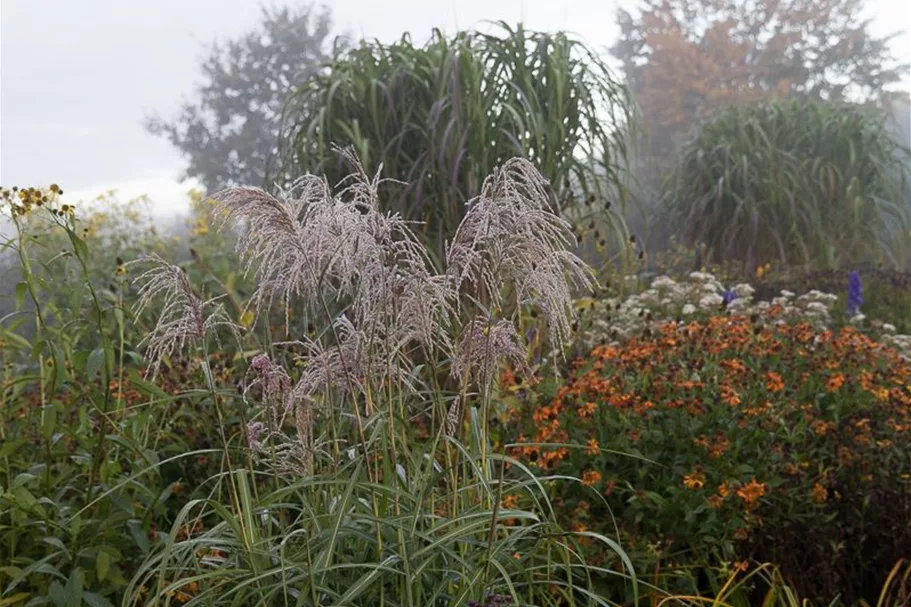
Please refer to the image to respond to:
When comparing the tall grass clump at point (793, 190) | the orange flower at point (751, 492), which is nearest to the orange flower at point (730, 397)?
the orange flower at point (751, 492)

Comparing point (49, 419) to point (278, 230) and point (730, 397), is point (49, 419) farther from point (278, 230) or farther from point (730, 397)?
point (730, 397)

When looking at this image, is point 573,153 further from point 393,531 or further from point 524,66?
point 393,531

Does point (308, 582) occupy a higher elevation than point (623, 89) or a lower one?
lower

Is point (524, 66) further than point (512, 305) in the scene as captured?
Yes

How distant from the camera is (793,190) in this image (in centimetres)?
704

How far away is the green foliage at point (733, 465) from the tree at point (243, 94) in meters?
14.4

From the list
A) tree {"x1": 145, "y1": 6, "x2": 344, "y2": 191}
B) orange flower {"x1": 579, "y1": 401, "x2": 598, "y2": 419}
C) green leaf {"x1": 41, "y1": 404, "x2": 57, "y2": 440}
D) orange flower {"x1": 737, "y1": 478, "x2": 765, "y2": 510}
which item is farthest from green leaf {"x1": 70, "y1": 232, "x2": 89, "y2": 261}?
tree {"x1": 145, "y1": 6, "x2": 344, "y2": 191}

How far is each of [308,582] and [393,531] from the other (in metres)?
0.17

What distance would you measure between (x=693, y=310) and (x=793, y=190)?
3.29m

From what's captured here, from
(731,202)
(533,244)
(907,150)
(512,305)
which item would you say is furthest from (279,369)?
(907,150)

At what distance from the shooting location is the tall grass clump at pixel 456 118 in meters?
4.17

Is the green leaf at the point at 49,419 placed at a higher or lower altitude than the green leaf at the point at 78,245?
lower

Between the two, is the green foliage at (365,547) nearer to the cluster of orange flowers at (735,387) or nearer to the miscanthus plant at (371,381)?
the miscanthus plant at (371,381)

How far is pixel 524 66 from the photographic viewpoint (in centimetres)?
448
